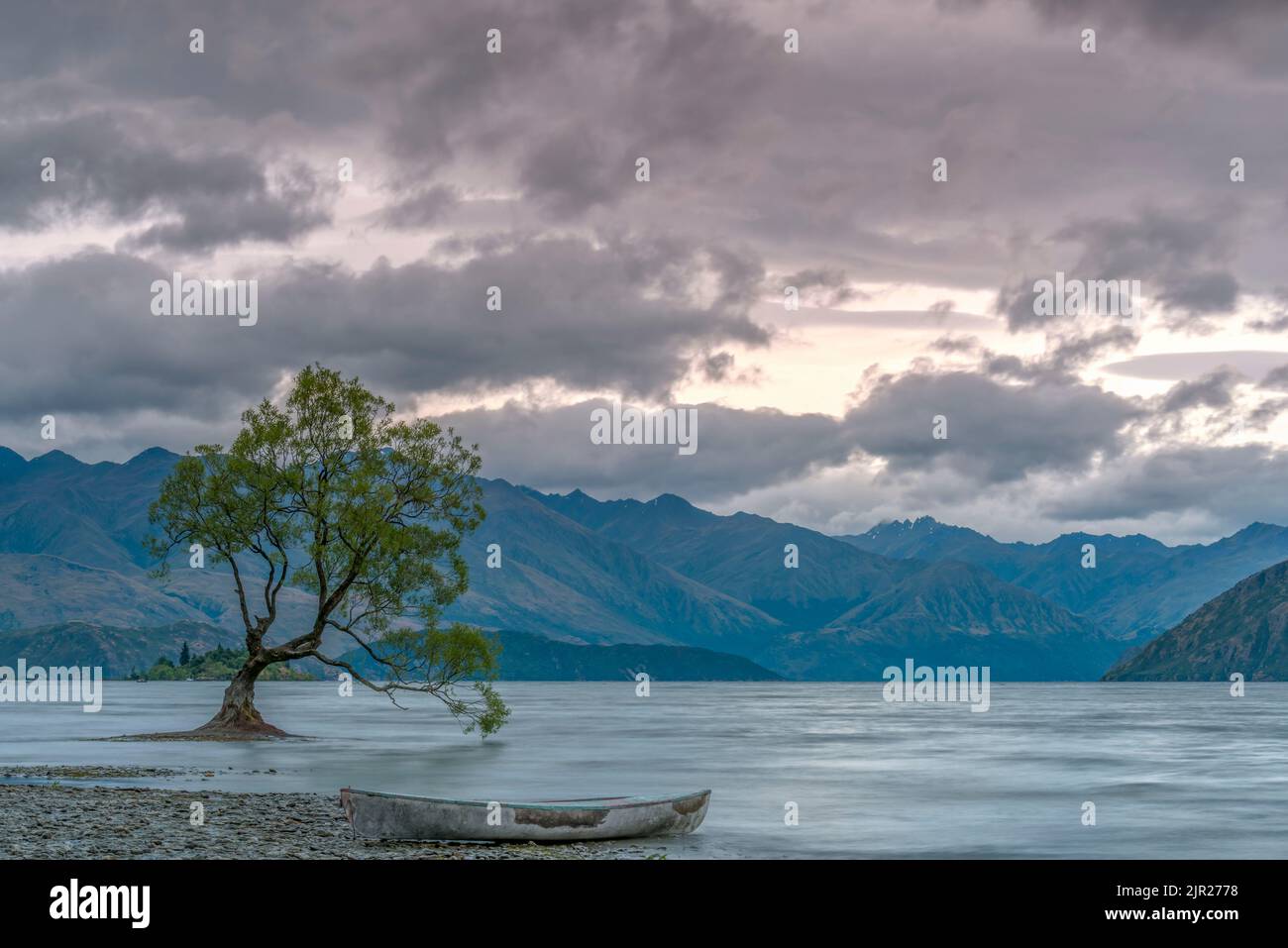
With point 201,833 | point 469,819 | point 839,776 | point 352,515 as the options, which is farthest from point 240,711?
point 469,819

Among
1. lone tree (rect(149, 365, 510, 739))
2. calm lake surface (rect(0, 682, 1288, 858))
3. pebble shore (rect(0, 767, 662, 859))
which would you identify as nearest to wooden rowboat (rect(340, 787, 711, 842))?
pebble shore (rect(0, 767, 662, 859))

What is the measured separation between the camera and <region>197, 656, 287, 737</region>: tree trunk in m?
100

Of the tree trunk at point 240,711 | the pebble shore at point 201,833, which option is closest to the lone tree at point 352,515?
the tree trunk at point 240,711

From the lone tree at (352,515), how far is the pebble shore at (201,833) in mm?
36359

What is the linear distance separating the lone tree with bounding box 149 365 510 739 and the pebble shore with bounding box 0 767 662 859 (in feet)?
119

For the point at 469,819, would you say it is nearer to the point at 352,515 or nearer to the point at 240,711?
the point at 352,515

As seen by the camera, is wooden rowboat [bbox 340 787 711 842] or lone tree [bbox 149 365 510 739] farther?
lone tree [bbox 149 365 510 739]

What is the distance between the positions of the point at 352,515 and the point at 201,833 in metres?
50.2

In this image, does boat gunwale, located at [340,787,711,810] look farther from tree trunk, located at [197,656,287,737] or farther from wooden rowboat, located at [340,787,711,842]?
tree trunk, located at [197,656,287,737]

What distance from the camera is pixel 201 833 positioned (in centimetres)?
4247

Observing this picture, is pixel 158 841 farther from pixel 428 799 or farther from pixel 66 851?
pixel 428 799

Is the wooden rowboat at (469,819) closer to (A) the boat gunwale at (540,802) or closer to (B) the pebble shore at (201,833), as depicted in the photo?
(A) the boat gunwale at (540,802)
